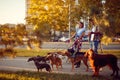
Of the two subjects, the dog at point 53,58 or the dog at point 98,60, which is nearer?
the dog at point 98,60

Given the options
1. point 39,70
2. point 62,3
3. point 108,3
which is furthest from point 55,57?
point 62,3

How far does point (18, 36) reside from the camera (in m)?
9.71

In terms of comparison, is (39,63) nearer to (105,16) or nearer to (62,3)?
(105,16)

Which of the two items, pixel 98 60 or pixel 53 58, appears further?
pixel 53 58

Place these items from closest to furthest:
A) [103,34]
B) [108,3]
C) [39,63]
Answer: [39,63], [108,3], [103,34]

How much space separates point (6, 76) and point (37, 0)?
3162 centimetres

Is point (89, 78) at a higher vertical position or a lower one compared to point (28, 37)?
lower

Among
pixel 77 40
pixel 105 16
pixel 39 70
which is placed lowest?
pixel 39 70

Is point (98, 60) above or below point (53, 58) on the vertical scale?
above

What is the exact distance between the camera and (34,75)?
11.0 meters

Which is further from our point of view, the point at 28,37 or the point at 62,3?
the point at 62,3

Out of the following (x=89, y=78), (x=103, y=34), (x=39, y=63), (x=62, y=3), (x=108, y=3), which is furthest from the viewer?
Result: (x=62, y=3)

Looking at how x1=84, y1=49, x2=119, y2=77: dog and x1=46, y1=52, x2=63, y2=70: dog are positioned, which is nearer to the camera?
x1=84, y1=49, x2=119, y2=77: dog

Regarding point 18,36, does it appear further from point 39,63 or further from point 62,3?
point 62,3
